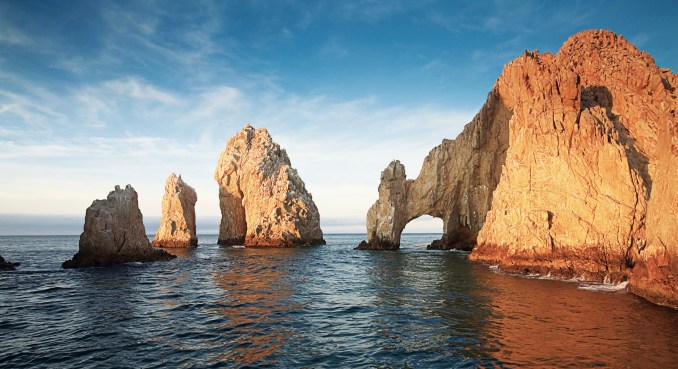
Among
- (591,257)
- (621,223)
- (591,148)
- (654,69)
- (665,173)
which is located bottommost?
(591,257)

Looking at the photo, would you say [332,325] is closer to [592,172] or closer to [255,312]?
[255,312]

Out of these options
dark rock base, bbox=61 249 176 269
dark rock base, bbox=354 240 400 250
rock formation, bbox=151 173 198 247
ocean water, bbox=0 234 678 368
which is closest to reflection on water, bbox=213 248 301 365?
ocean water, bbox=0 234 678 368

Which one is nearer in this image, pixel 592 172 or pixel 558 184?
pixel 592 172

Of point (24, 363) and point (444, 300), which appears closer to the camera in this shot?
point (24, 363)

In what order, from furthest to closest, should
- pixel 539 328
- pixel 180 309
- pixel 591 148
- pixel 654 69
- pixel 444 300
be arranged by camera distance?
pixel 654 69, pixel 591 148, pixel 444 300, pixel 180 309, pixel 539 328

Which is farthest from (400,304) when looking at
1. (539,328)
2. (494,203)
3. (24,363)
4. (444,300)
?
(494,203)

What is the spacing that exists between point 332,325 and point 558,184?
89.6 feet

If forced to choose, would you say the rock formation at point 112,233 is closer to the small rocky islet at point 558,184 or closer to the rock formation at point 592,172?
the small rocky islet at point 558,184

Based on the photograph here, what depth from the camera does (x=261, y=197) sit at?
8194cm

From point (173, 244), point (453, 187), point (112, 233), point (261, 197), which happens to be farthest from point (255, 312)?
point (173, 244)

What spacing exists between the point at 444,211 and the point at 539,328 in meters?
54.2

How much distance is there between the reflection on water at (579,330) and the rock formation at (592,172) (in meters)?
2.45

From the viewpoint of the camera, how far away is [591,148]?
3309 centimetres

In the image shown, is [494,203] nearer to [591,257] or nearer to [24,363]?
[591,257]
